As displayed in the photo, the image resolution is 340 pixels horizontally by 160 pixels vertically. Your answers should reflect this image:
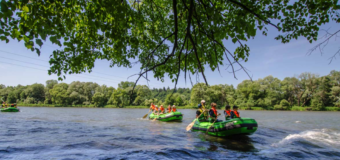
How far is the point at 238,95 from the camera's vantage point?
62812mm

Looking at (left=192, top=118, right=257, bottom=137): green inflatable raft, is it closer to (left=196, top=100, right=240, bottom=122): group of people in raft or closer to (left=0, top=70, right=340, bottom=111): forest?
(left=196, top=100, right=240, bottom=122): group of people in raft

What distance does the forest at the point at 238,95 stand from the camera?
51531 mm

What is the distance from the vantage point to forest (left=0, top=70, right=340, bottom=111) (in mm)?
51531

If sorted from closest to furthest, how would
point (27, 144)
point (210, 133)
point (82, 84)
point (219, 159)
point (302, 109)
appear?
1. point (219, 159)
2. point (27, 144)
3. point (210, 133)
4. point (302, 109)
5. point (82, 84)

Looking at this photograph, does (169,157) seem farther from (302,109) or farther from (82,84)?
Result: (82,84)

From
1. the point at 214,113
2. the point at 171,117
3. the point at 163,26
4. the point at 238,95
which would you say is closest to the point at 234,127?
the point at 214,113

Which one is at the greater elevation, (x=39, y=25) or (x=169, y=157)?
(x=39, y=25)

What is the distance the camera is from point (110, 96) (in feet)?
232

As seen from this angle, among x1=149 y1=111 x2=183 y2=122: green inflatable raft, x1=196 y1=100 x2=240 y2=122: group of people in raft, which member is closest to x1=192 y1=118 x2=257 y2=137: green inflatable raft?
x1=196 y1=100 x2=240 y2=122: group of people in raft

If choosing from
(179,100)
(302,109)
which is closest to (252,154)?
(302,109)

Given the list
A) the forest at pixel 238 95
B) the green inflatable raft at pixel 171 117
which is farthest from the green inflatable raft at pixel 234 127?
the forest at pixel 238 95

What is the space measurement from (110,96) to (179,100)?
82.5ft

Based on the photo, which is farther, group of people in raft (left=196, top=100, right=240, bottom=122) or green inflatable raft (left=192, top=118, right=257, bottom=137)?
group of people in raft (left=196, top=100, right=240, bottom=122)

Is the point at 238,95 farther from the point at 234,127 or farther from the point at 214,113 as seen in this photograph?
the point at 234,127
